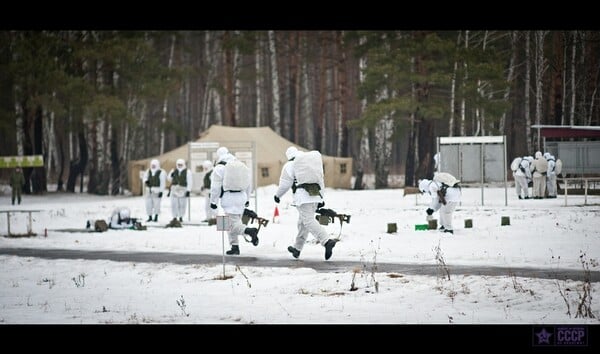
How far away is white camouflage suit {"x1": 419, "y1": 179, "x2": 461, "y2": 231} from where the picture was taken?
64.5ft

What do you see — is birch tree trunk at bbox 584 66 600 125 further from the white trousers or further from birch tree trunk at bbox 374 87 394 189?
the white trousers

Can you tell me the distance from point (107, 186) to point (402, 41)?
16.5 metres

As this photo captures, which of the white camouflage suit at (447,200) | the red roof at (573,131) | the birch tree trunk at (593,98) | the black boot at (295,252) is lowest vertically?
the black boot at (295,252)

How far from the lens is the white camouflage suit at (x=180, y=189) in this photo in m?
26.0

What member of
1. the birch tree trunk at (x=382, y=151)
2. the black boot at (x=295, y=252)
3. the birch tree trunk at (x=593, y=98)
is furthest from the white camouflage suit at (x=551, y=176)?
the black boot at (x=295, y=252)

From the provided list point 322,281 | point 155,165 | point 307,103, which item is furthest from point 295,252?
point 307,103

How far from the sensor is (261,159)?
135ft

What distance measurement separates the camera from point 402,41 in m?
42.8

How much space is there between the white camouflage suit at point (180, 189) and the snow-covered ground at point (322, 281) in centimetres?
192

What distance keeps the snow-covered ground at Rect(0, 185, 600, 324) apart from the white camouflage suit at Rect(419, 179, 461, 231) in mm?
Result: 347

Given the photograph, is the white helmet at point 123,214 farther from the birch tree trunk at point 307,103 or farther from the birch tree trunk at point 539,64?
the birch tree trunk at point 307,103
